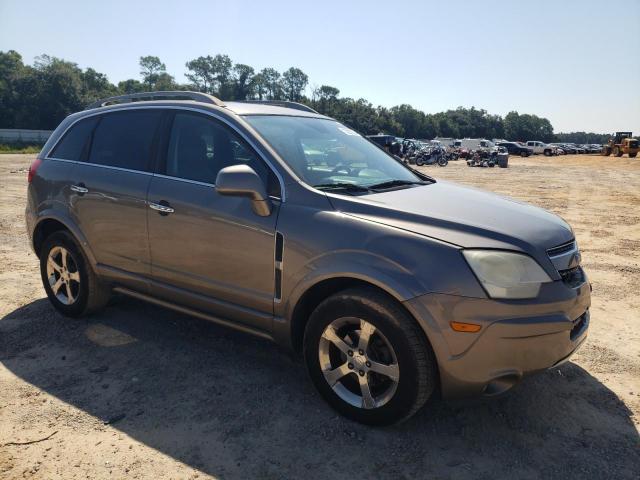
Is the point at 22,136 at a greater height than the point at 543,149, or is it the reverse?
the point at 543,149

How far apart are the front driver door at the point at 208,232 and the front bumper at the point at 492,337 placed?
1035 mm

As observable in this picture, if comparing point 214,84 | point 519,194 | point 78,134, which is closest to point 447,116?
point 214,84

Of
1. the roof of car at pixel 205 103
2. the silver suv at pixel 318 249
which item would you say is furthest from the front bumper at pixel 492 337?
the roof of car at pixel 205 103

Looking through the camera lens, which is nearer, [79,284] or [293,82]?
[79,284]

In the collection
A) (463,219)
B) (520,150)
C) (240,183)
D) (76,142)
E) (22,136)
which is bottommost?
(22,136)

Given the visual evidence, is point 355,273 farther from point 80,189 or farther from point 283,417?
point 80,189

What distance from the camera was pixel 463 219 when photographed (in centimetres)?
266

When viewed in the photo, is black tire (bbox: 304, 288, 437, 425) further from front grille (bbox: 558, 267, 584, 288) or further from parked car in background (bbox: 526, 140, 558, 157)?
parked car in background (bbox: 526, 140, 558, 157)

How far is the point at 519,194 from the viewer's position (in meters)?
14.7

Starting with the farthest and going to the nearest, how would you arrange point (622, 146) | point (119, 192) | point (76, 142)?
point (622, 146) < point (76, 142) < point (119, 192)

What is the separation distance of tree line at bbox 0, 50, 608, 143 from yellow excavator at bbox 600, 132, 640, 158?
145 ft

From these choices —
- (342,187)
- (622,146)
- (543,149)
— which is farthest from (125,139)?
(543,149)

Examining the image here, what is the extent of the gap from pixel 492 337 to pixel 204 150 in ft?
7.36

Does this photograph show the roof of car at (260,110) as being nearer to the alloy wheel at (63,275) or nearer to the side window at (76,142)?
the side window at (76,142)
